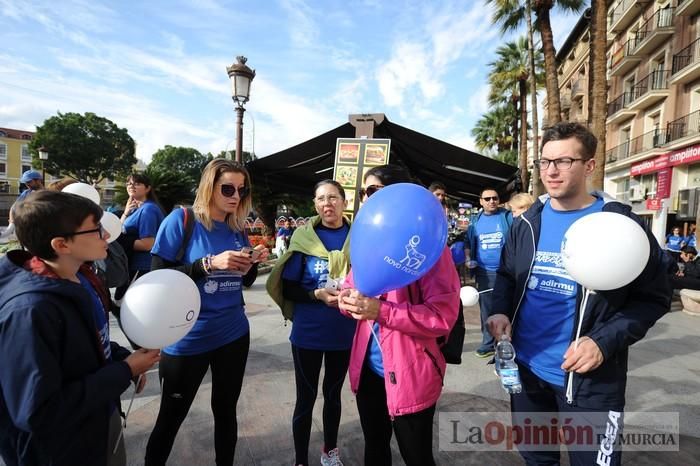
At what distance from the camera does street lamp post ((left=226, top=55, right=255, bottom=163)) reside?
243 inches

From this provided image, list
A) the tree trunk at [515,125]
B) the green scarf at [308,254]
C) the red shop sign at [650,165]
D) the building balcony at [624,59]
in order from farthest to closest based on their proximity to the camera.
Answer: the tree trunk at [515,125], the building balcony at [624,59], the red shop sign at [650,165], the green scarf at [308,254]

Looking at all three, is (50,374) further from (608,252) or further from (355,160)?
(355,160)

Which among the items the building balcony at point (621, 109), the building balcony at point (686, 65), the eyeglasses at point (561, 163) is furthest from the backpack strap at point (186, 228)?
the building balcony at point (621, 109)

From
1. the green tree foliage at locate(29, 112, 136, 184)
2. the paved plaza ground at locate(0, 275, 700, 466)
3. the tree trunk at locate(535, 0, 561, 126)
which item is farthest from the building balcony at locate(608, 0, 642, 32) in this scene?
the green tree foliage at locate(29, 112, 136, 184)

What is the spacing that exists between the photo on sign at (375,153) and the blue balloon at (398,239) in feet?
10.2

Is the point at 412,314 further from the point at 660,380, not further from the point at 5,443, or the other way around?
the point at 660,380

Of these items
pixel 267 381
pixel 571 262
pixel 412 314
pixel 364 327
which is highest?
pixel 571 262

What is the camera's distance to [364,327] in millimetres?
1785

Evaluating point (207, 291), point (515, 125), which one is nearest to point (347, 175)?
point (207, 291)

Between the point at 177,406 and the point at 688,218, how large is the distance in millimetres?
19913

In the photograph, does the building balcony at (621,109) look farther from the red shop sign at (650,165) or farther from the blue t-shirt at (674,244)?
the blue t-shirt at (674,244)

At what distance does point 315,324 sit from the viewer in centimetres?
227

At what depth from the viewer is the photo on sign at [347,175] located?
472 cm

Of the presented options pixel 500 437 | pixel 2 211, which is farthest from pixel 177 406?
pixel 2 211
